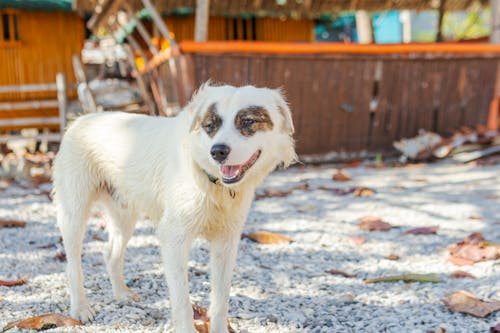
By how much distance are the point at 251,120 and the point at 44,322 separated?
5.11ft

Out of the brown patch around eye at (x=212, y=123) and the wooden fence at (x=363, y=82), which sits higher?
the brown patch around eye at (x=212, y=123)

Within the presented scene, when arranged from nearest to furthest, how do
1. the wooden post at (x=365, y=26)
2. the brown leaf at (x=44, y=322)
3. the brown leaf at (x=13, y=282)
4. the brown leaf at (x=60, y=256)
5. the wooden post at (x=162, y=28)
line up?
1. the brown leaf at (x=44, y=322)
2. the brown leaf at (x=13, y=282)
3. the brown leaf at (x=60, y=256)
4. the wooden post at (x=162, y=28)
5. the wooden post at (x=365, y=26)

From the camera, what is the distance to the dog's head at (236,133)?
272 centimetres

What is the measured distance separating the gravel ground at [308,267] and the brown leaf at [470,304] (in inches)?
1.5

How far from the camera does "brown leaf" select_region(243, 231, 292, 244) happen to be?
192 inches

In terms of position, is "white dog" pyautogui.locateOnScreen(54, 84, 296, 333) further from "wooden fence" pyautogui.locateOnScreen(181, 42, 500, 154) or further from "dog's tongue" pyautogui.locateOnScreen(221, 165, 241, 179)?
"wooden fence" pyautogui.locateOnScreen(181, 42, 500, 154)

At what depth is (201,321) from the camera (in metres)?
3.28

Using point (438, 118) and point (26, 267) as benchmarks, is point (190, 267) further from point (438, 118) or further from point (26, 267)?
point (438, 118)

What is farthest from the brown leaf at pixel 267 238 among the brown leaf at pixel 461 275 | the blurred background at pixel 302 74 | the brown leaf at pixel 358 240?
the blurred background at pixel 302 74

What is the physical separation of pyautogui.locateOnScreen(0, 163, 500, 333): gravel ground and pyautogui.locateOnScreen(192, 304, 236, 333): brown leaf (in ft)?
0.48

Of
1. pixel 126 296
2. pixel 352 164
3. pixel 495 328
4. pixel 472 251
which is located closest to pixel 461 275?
pixel 472 251

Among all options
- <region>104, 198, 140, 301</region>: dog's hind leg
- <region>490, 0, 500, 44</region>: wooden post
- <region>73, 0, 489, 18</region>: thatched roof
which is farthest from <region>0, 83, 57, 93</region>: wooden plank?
<region>104, 198, 140, 301</region>: dog's hind leg

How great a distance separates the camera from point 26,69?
43.9 feet

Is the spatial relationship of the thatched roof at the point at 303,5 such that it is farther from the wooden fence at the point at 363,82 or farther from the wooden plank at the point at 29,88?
the wooden fence at the point at 363,82
